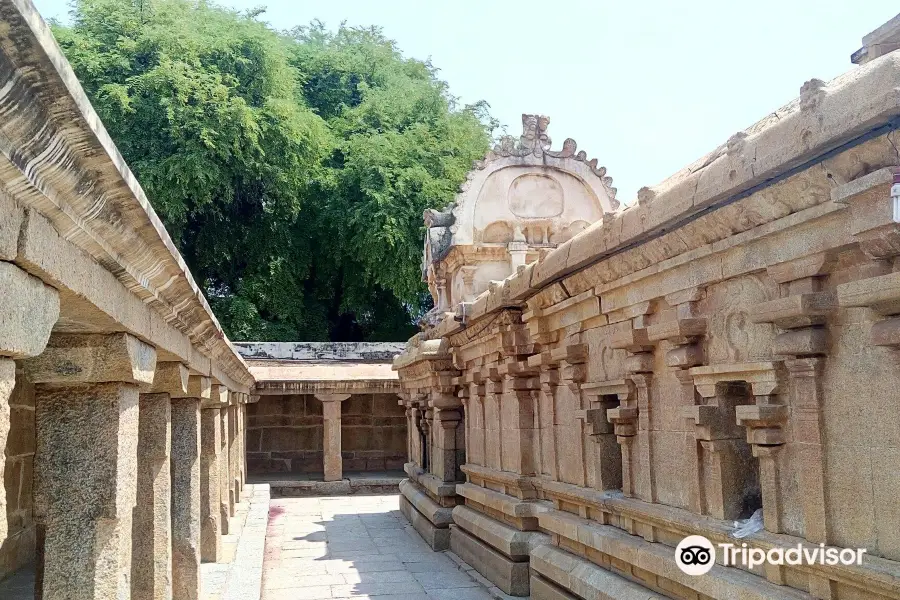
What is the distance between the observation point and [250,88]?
21.5 m

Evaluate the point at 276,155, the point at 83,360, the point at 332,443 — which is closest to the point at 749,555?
the point at 83,360

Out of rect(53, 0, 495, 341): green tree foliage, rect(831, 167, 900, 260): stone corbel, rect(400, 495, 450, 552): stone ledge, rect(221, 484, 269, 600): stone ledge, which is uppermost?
rect(53, 0, 495, 341): green tree foliage

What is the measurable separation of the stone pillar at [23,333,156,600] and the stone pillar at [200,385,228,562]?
13.7ft

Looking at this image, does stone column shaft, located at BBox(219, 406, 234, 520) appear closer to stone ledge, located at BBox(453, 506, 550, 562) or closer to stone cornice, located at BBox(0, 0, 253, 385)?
stone ledge, located at BBox(453, 506, 550, 562)

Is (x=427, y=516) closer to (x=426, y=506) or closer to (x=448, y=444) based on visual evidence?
(x=426, y=506)

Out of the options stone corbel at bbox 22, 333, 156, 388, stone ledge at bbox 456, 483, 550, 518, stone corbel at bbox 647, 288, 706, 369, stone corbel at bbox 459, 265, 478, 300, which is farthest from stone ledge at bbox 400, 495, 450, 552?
stone corbel at bbox 22, 333, 156, 388

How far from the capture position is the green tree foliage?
20.0 meters

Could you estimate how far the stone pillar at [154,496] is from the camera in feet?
16.2

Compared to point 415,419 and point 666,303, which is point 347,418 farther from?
point 666,303

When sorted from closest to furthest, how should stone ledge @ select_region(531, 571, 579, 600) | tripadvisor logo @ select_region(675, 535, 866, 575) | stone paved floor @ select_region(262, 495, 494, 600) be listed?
tripadvisor logo @ select_region(675, 535, 866, 575), stone ledge @ select_region(531, 571, 579, 600), stone paved floor @ select_region(262, 495, 494, 600)

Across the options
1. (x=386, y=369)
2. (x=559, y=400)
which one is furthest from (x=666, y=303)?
(x=386, y=369)

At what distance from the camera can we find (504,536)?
Answer: 7.41 metres

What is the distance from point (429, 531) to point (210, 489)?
332 cm

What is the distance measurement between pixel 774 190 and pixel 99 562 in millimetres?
3301
